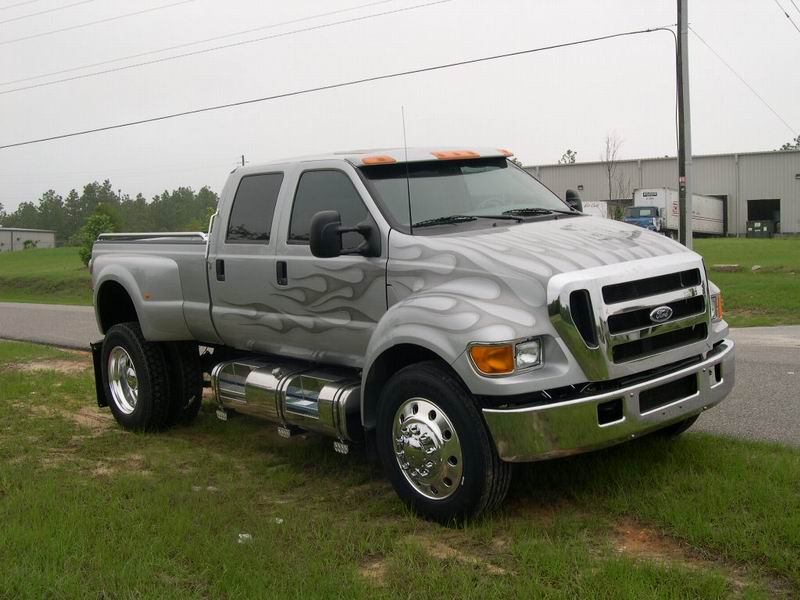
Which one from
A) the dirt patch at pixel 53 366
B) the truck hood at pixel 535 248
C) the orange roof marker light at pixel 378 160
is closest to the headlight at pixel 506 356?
the truck hood at pixel 535 248

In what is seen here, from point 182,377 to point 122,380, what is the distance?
75cm

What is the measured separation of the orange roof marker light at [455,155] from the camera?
5871 millimetres

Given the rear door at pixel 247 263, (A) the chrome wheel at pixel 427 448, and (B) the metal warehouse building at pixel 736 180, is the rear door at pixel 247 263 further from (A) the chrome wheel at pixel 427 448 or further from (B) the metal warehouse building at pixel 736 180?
(B) the metal warehouse building at pixel 736 180

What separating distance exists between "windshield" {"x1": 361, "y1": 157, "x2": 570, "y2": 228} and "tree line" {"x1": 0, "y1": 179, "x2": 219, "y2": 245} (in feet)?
359

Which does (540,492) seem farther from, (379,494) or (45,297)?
(45,297)

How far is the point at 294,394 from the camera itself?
5.92 metres

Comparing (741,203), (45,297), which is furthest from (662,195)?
(45,297)

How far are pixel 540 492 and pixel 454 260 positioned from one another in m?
1.50

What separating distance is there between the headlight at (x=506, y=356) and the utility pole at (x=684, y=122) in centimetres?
1700

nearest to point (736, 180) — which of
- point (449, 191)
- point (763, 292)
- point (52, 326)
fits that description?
point (763, 292)

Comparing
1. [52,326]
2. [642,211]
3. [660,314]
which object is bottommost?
[642,211]

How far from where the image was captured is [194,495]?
547 cm

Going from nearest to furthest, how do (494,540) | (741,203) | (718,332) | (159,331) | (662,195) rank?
(494,540) → (718,332) → (159,331) → (662,195) → (741,203)

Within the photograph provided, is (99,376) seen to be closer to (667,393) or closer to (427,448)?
(427,448)
